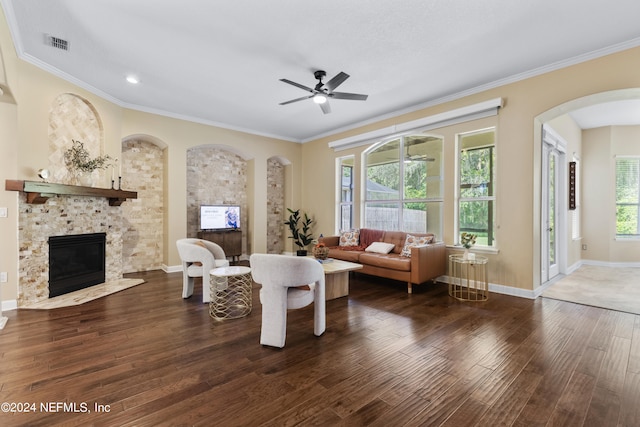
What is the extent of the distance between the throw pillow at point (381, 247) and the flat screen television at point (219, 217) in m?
3.34

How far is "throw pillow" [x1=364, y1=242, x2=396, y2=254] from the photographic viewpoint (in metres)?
5.48

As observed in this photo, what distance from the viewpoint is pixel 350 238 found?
20.3 ft

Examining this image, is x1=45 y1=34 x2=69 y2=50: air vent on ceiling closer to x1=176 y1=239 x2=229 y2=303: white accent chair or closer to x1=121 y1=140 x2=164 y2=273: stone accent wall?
x1=121 y1=140 x2=164 y2=273: stone accent wall

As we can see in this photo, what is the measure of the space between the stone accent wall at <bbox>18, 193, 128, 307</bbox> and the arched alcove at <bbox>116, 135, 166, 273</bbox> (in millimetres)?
815

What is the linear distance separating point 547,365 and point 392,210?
3991 mm

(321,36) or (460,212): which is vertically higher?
(321,36)

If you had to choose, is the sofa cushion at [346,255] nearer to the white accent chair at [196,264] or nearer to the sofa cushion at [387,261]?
the sofa cushion at [387,261]

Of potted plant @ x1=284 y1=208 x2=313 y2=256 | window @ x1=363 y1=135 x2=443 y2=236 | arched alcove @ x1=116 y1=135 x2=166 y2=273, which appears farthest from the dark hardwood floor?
potted plant @ x1=284 y1=208 x2=313 y2=256

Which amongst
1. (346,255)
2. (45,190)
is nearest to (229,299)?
(346,255)

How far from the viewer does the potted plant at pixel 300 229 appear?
757 cm

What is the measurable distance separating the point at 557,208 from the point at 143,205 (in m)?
8.28

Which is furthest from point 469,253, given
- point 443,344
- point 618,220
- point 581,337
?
point 618,220

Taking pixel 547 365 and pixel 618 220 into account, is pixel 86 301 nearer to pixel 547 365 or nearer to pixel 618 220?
pixel 547 365

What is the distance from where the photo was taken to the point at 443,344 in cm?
277
